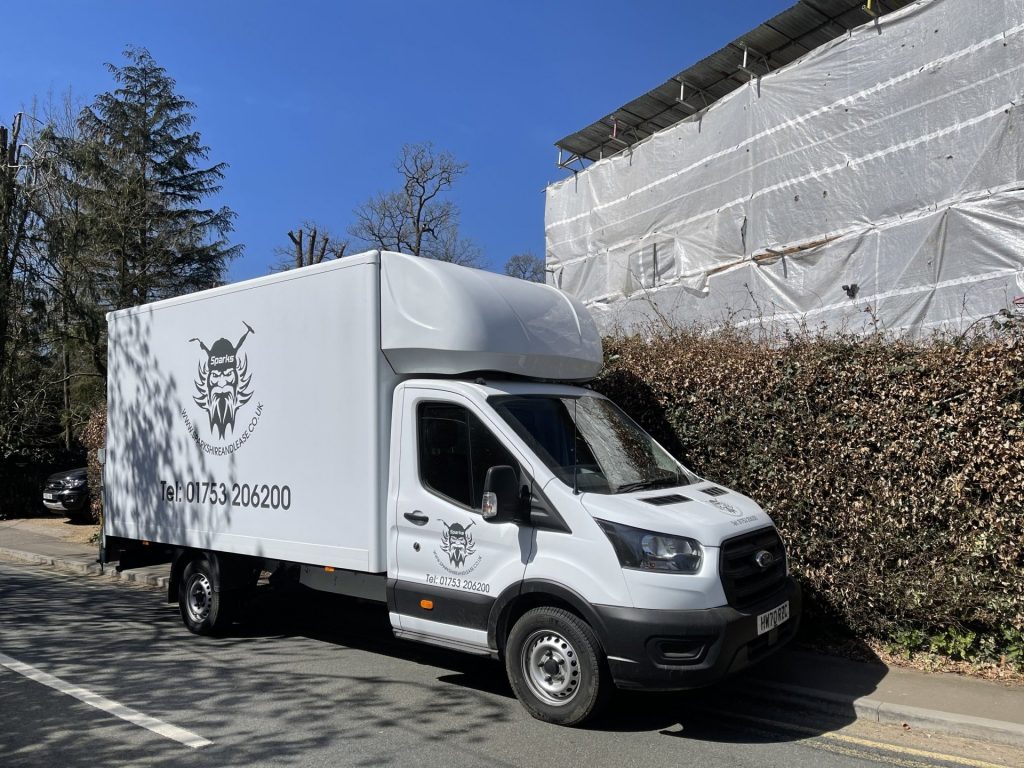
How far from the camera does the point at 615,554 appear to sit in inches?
185

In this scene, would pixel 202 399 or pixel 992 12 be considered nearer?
pixel 202 399

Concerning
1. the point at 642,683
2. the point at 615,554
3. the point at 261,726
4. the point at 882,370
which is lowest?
the point at 261,726

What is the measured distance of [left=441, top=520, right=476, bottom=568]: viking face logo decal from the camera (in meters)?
5.30

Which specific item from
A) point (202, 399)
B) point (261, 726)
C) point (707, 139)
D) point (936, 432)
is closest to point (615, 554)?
point (261, 726)

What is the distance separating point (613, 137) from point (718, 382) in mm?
11683

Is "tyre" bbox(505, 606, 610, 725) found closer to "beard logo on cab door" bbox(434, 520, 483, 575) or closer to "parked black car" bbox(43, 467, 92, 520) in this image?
"beard logo on cab door" bbox(434, 520, 483, 575)

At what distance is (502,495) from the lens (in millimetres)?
4953

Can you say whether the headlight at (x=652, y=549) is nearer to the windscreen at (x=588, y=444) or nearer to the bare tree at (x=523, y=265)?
the windscreen at (x=588, y=444)

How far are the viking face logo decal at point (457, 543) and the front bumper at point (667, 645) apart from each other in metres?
1.05

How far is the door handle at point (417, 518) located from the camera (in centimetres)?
552

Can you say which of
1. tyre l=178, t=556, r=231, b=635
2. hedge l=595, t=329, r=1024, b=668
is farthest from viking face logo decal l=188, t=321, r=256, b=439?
hedge l=595, t=329, r=1024, b=668

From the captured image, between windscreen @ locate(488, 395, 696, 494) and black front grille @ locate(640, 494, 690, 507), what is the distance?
191 mm

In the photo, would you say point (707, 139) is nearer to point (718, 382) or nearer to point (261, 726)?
point (718, 382)

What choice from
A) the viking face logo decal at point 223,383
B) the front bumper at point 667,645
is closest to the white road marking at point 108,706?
the viking face logo decal at point 223,383
